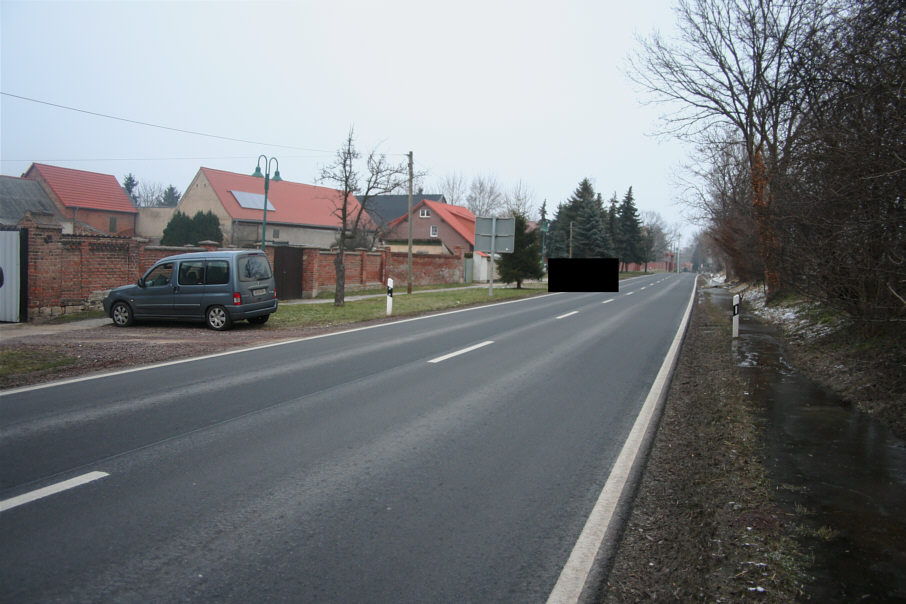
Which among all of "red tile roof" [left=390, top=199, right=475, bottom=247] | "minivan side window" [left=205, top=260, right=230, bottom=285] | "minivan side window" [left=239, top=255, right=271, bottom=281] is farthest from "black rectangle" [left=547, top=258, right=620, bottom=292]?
"red tile roof" [left=390, top=199, right=475, bottom=247]

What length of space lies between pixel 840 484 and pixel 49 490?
226 inches

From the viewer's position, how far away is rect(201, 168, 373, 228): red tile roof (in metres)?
47.5

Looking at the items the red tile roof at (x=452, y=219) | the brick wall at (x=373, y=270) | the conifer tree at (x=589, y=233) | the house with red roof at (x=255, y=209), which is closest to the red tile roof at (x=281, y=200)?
the house with red roof at (x=255, y=209)

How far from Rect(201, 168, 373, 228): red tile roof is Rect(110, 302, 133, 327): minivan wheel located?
31.7 meters

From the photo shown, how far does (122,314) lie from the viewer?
48.4ft

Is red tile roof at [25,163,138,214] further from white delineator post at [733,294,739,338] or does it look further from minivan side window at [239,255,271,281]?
white delineator post at [733,294,739,338]

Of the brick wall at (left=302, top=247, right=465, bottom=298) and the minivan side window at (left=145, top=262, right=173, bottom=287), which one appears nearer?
the minivan side window at (left=145, top=262, right=173, bottom=287)

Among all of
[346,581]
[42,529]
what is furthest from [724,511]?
[42,529]

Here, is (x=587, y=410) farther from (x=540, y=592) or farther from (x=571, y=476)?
(x=540, y=592)

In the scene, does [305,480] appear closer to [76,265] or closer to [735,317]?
[735,317]

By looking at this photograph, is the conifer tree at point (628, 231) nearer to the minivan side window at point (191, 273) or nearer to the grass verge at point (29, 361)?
the minivan side window at point (191, 273)

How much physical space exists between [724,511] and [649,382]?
180 inches

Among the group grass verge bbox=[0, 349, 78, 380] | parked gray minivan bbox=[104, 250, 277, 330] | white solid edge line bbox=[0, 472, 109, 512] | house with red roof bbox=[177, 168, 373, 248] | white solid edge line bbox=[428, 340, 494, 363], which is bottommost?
white solid edge line bbox=[0, 472, 109, 512]

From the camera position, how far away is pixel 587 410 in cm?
697
